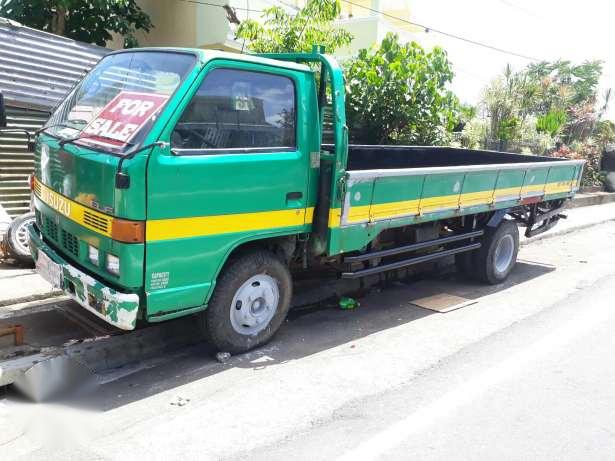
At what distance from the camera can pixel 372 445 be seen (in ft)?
10.7

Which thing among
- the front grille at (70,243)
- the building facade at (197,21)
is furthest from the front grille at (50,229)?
the building facade at (197,21)

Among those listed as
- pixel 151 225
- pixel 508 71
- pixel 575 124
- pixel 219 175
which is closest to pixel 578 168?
pixel 219 175

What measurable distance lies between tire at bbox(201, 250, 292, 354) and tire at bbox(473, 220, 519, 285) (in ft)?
10.1

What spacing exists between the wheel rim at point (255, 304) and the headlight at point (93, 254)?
101 centimetres

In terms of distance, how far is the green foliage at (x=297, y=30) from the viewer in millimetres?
8906

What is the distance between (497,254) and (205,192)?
4.33 metres

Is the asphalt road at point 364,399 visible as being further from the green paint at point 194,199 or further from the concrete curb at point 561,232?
the concrete curb at point 561,232

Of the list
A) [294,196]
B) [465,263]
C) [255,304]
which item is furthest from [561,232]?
[255,304]

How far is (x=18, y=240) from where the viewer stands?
19.1 feet

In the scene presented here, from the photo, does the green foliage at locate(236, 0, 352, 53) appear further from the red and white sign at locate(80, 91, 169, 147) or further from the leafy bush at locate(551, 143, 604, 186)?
the leafy bush at locate(551, 143, 604, 186)

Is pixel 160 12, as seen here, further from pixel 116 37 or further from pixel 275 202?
pixel 275 202

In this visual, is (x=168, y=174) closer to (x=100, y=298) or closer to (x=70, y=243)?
(x=100, y=298)

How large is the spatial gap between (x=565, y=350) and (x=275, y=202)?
109 inches

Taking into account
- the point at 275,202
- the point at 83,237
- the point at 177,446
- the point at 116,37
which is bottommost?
the point at 177,446
